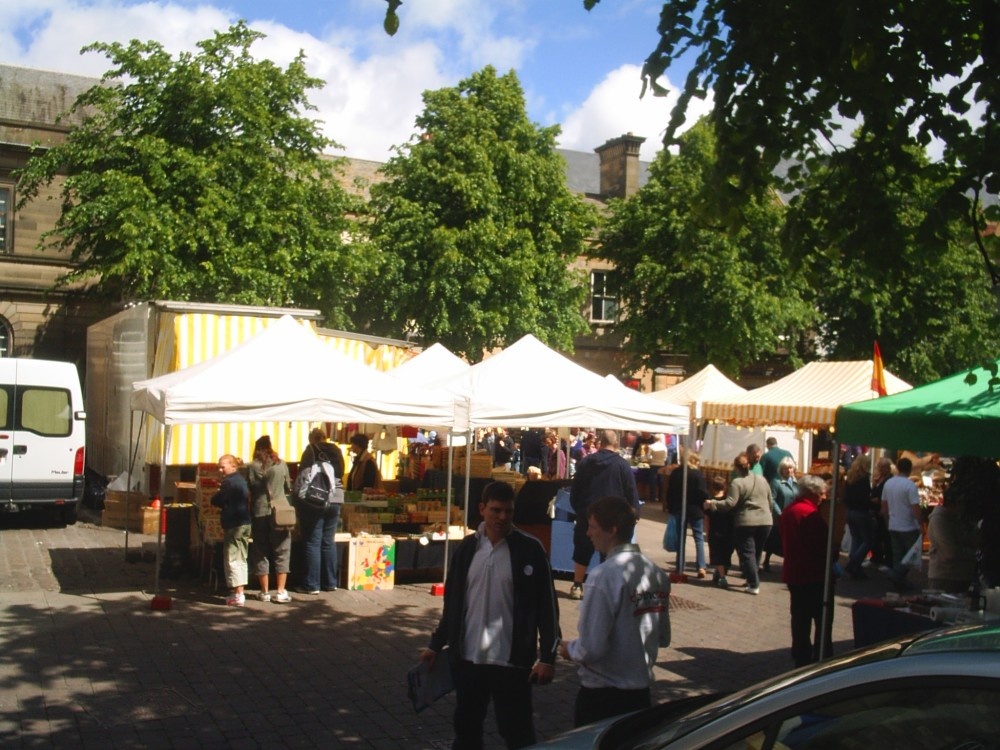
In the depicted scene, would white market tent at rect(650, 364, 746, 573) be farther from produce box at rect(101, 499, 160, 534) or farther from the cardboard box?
produce box at rect(101, 499, 160, 534)

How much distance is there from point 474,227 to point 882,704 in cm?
2945

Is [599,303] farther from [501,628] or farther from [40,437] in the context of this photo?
[501,628]

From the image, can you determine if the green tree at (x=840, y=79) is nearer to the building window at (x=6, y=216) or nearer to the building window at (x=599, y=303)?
the building window at (x=6, y=216)

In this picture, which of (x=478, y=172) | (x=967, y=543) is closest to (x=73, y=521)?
(x=967, y=543)

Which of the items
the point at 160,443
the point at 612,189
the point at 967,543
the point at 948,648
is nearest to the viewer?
the point at 948,648

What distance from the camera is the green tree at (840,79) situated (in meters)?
6.63

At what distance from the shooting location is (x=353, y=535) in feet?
39.8

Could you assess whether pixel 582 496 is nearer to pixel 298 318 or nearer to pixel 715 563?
pixel 715 563

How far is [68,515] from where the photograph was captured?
16750mm

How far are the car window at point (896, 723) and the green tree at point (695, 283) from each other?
1242 inches

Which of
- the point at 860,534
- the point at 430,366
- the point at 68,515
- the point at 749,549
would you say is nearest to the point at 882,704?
the point at 749,549

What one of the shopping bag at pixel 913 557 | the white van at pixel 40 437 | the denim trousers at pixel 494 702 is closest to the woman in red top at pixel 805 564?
the denim trousers at pixel 494 702

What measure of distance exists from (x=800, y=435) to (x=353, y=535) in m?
14.8

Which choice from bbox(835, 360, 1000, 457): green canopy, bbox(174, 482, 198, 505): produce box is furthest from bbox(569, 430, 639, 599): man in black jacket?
bbox(174, 482, 198, 505): produce box
